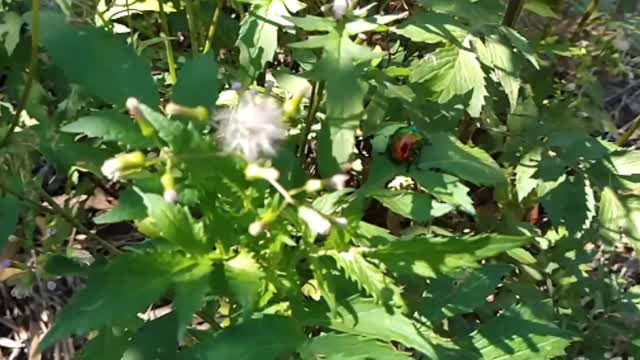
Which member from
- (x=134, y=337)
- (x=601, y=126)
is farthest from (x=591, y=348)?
(x=134, y=337)

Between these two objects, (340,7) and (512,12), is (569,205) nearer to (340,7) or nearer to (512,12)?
(512,12)

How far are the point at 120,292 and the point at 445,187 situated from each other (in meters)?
0.53

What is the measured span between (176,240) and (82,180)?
94 centimetres

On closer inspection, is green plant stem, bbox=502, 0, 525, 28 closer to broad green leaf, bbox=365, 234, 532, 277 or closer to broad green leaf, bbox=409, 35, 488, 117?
broad green leaf, bbox=409, 35, 488, 117

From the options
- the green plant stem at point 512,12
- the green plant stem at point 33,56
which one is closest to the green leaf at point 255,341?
the green plant stem at point 33,56

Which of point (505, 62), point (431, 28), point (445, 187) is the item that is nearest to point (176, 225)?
point (445, 187)

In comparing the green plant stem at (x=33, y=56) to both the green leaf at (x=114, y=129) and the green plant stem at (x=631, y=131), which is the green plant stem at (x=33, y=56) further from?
the green plant stem at (x=631, y=131)

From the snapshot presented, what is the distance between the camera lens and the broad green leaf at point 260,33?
159 cm

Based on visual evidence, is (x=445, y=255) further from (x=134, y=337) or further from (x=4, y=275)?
(x=4, y=275)

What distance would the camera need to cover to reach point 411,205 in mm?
1380

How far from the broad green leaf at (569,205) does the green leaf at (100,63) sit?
0.78 metres

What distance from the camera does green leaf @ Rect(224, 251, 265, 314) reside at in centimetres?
115

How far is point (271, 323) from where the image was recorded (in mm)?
1240

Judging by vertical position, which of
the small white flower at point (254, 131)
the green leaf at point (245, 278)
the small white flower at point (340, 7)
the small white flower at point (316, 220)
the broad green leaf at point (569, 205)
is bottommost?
the broad green leaf at point (569, 205)
